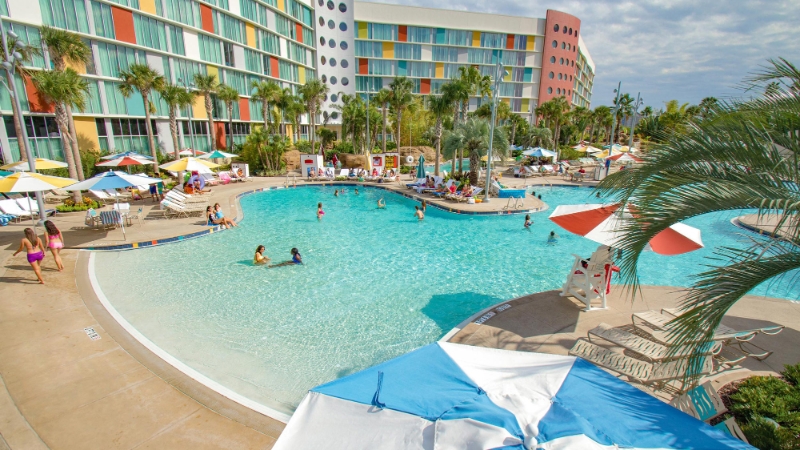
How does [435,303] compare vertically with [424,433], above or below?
below

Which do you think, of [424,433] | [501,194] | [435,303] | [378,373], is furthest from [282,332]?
[501,194]

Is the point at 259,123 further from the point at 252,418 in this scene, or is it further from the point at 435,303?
→ the point at 252,418

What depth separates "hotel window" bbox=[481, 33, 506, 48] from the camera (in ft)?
182

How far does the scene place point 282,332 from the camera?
7133mm

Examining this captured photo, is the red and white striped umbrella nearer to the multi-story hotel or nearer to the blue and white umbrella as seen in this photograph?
the blue and white umbrella

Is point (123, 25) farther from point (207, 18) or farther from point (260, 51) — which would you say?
point (260, 51)

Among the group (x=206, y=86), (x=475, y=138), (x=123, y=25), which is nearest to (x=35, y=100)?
(x=123, y=25)

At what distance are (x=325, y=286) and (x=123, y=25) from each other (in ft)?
92.1

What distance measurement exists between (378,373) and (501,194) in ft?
59.2

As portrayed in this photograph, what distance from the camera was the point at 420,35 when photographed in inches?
2114

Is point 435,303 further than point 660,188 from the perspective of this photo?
Yes

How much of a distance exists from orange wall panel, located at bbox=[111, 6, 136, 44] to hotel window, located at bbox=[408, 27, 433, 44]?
119 feet

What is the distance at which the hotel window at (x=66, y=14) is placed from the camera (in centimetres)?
2152

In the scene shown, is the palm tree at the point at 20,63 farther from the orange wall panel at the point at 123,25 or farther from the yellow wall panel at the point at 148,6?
the yellow wall panel at the point at 148,6
